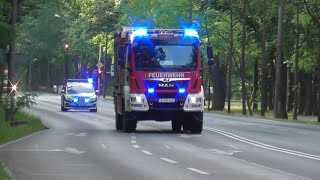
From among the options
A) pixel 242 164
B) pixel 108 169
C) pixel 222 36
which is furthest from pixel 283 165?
pixel 222 36

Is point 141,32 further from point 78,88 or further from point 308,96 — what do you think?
point 308,96

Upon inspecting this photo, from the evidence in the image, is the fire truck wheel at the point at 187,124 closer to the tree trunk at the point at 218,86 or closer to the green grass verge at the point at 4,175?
the green grass verge at the point at 4,175

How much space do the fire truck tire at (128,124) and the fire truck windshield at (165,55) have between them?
85.6 inches

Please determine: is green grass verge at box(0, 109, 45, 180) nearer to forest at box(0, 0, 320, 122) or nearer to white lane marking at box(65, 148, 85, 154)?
forest at box(0, 0, 320, 122)

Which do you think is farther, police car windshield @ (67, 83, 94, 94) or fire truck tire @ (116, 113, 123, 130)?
police car windshield @ (67, 83, 94, 94)

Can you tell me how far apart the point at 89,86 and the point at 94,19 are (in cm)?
3231

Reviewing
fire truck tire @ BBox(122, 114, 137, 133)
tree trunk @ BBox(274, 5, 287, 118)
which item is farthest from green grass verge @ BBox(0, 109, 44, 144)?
tree trunk @ BBox(274, 5, 287, 118)

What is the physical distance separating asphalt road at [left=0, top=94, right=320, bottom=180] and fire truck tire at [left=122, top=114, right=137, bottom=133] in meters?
1.10

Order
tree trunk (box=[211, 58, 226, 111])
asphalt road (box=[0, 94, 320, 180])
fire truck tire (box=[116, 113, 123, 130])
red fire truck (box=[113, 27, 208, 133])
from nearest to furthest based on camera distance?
asphalt road (box=[0, 94, 320, 180])
red fire truck (box=[113, 27, 208, 133])
fire truck tire (box=[116, 113, 123, 130])
tree trunk (box=[211, 58, 226, 111])

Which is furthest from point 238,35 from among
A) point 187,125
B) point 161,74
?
point 161,74

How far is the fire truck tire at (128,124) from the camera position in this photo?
2783cm

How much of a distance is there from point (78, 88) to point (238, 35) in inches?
635

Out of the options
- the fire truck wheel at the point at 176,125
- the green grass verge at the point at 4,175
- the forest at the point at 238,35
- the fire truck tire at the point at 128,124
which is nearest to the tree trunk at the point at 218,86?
the forest at the point at 238,35

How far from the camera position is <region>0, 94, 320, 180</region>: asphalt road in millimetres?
14078
